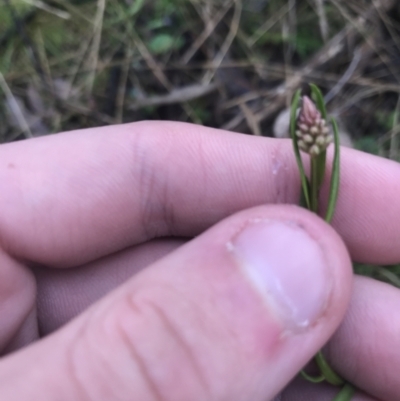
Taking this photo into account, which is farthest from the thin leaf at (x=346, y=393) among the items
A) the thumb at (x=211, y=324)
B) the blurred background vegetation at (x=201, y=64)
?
the blurred background vegetation at (x=201, y=64)

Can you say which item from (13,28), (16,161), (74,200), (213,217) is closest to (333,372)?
(213,217)

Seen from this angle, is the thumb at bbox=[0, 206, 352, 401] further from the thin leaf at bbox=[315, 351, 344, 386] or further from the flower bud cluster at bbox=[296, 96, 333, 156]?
the thin leaf at bbox=[315, 351, 344, 386]

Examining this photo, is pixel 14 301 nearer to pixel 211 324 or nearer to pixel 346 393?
pixel 211 324

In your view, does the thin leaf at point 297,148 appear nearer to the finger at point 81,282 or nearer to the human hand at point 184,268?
the human hand at point 184,268

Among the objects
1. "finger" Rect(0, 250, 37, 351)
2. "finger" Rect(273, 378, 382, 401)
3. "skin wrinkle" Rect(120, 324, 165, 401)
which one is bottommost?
"finger" Rect(273, 378, 382, 401)

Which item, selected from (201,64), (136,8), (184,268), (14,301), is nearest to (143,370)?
(184,268)

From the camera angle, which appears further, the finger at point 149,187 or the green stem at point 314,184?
Answer: the finger at point 149,187

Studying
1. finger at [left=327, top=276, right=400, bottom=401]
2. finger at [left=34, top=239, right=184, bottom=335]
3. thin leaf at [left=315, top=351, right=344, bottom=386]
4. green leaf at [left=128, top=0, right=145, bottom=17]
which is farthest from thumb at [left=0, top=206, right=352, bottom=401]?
green leaf at [left=128, top=0, right=145, bottom=17]
